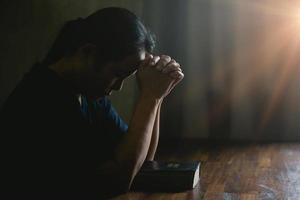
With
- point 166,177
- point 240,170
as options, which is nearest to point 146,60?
point 166,177

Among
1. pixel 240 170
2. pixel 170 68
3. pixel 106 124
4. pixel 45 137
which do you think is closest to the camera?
pixel 45 137

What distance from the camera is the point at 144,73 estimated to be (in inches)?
52.9

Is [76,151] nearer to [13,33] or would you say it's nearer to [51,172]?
[51,172]

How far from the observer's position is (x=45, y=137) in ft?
3.92

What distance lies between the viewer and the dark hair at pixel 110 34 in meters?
1.23

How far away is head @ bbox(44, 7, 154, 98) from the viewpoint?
123 cm

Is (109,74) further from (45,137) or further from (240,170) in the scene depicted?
(240,170)

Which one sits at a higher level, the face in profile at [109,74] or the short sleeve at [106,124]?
the face in profile at [109,74]

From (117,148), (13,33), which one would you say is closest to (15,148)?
(117,148)

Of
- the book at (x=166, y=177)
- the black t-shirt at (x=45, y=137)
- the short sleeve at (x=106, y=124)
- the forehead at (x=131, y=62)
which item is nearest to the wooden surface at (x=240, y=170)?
the book at (x=166, y=177)

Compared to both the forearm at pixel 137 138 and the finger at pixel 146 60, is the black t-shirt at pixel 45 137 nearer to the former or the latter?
the forearm at pixel 137 138

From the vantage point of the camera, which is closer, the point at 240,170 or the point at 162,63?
the point at 162,63

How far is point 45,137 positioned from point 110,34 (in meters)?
0.28

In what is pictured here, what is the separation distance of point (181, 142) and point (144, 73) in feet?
5.46
